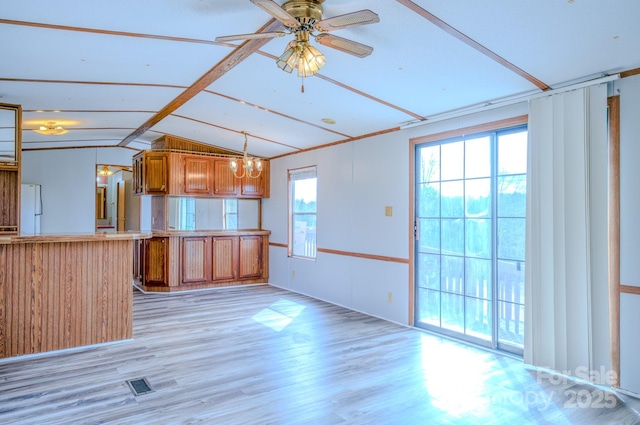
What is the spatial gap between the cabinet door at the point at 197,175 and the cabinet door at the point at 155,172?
0.34m

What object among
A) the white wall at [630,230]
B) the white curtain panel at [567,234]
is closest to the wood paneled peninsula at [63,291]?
the white curtain panel at [567,234]

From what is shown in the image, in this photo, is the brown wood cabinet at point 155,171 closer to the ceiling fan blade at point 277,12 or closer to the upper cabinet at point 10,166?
the upper cabinet at point 10,166

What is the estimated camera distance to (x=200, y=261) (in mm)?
7004

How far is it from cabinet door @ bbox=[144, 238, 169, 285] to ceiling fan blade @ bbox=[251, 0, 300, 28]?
5203 mm

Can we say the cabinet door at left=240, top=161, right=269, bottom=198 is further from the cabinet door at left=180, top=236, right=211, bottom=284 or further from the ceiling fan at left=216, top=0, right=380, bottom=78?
the ceiling fan at left=216, top=0, right=380, bottom=78

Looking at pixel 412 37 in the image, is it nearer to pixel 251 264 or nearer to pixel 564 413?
pixel 564 413

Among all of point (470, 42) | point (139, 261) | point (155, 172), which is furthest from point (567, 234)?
point (139, 261)

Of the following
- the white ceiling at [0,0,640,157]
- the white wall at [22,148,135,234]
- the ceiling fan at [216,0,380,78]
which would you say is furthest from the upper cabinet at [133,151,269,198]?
the ceiling fan at [216,0,380,78]

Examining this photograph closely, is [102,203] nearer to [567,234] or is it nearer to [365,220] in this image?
[365,220]

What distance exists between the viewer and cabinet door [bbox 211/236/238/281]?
7148mm

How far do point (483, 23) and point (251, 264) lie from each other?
5889 mm

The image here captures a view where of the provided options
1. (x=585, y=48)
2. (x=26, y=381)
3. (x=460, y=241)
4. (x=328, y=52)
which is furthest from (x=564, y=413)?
(x=26, y=381)

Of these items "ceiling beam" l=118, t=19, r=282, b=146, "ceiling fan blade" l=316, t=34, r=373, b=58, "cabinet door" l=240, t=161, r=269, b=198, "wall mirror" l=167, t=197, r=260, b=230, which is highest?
"ceiling beam" l=118, t=19, r=282, b=146

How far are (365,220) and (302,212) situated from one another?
1.68 m
